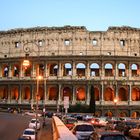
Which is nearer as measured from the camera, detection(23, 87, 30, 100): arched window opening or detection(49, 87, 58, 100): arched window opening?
detection(49, 87, 58, 100): arched window opening

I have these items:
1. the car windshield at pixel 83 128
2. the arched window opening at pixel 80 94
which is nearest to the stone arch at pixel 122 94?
the arched window opening at pixel 80 94

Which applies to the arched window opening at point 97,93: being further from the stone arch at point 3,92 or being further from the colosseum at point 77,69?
the stone arch at point 3,92

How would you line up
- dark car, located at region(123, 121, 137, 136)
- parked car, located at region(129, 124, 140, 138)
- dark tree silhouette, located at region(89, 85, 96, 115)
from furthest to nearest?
dark tree silhouette, located at region(89, 85, 96, 115)
dark car, located at region(123, 121, 137, 136)
parked car, located at region(129, 124, 140, 138)

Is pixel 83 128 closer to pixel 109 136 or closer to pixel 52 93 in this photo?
pixel 109 136

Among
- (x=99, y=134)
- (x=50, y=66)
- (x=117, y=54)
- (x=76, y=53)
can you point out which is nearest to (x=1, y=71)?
(x=50, y=66)

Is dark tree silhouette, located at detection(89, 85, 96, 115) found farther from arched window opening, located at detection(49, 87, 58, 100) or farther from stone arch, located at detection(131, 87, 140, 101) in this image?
A: arched window opening, located at detection(49, 87, 58, 100)

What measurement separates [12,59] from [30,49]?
427cm

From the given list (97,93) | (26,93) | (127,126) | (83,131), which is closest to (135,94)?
(97,93)

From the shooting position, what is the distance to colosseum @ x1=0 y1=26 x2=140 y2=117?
84625mm

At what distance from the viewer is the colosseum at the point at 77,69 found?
84.6m

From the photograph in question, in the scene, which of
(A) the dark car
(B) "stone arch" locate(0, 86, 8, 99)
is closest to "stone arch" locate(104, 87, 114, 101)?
(B) "stone arch" locate(0, 86, 8, 99)

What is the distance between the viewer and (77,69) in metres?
88.8

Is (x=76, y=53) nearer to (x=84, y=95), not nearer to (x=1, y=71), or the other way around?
(x=84, y=95)

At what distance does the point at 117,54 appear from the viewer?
8675 cm
